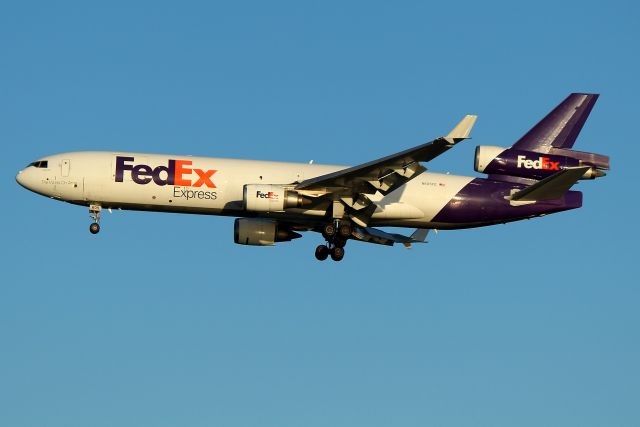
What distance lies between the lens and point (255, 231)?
71.2 metres

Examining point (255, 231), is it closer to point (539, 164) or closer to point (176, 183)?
point (176, 183)

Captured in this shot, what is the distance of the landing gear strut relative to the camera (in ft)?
230

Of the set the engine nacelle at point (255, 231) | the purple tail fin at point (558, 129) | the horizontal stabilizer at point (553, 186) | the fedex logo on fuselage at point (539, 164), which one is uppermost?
the purple tail fin at point (558, 129)

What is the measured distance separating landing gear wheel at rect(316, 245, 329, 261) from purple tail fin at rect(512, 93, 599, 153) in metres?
11.0

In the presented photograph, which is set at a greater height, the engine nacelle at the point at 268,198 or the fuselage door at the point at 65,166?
the fuselage door at the point at 65,166

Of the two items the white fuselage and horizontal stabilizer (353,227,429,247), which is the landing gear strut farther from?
horizontal stabilizer (353,227,429,247)

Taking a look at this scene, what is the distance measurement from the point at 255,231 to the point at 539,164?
1476 cm

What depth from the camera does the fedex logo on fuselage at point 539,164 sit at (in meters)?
Result: 71.3

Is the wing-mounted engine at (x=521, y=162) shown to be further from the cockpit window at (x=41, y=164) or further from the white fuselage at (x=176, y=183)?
the cockpit window at (x=41, y=164)

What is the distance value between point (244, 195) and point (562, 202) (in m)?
16.1

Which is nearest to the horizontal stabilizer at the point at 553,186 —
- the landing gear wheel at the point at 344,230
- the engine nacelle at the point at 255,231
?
the landing gear wheel at the point at 344,230

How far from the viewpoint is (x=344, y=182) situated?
67.4 meters

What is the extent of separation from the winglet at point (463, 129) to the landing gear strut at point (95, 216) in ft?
62.0

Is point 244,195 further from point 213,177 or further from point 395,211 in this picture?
point 395,211
